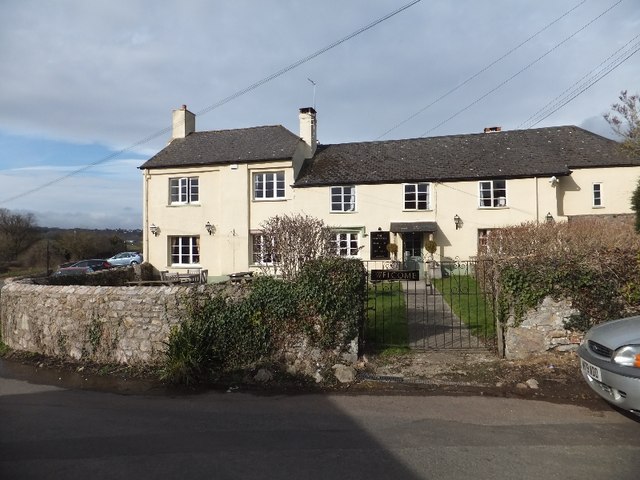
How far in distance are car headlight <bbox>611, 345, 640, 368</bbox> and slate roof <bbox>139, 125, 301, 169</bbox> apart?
66.9 feet

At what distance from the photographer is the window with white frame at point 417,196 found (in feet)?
77.4

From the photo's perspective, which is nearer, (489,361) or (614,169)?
(489,361)

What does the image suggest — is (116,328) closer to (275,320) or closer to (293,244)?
(275,320)

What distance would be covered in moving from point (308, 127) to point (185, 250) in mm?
9683

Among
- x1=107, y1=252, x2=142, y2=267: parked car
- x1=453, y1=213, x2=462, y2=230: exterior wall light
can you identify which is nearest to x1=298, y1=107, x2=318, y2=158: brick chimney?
x1=453, y1=213, x2=462, y2=230: exterior wall light

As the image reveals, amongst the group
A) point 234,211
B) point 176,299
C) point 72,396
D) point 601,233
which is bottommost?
point 72,396

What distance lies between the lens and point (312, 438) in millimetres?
4922

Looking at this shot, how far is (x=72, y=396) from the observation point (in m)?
6.68

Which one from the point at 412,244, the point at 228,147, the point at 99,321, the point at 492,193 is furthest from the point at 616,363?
the point at 228,147

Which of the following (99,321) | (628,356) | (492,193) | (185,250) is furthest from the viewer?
(185,250)

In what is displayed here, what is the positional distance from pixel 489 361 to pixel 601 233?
5135mm

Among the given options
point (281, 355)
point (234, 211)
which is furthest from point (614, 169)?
point (281, 355)

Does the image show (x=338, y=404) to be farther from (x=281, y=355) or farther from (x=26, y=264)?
(x=26, y=264)

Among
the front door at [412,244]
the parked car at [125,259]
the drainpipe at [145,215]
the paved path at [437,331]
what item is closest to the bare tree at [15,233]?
the parked car at [125,259]
